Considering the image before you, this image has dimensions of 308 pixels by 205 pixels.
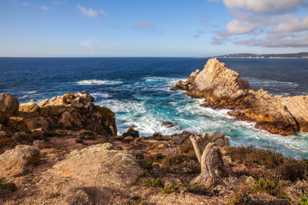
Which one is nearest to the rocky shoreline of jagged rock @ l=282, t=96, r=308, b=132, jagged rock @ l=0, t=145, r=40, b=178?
jagged rock @ l=0, t=145, r=40, b=178

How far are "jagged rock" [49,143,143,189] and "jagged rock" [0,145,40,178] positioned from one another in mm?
1401

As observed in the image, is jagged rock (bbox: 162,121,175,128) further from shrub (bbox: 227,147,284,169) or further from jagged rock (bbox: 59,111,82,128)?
shrub (bbox: 227,147,284,169)

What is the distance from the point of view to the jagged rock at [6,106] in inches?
934

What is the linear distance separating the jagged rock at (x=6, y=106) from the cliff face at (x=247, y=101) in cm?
2900

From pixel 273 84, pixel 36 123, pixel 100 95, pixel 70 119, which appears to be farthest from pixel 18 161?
pixel 273 84

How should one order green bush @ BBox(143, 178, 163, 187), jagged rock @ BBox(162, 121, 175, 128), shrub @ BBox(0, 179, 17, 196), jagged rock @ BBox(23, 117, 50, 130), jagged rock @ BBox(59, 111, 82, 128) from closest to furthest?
shrub @ BBox(0, 179, 17, 196)
green bush @ BBox(143, 178, 163, 187)
jagged rock @ BBox(23, 117, 50, 130)
jagged rock @ BBox(59, 111, 82, 128)
jagged rock @ BBox(162, 121, 175, 128)

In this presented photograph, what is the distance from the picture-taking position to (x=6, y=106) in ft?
79.0

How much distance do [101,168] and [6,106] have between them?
→ 16.4 m

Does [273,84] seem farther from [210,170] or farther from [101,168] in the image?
[101,168]

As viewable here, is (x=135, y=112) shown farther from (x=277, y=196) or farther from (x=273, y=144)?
(x=277, y=196)

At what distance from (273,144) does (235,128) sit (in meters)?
6.13

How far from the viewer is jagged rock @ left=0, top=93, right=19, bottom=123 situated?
2373 centimetres

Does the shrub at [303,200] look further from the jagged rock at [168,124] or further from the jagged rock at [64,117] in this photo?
the jagged rock at [168,124]

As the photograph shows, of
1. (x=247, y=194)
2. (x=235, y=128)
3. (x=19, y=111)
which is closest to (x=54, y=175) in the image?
(x=247, y=194)
